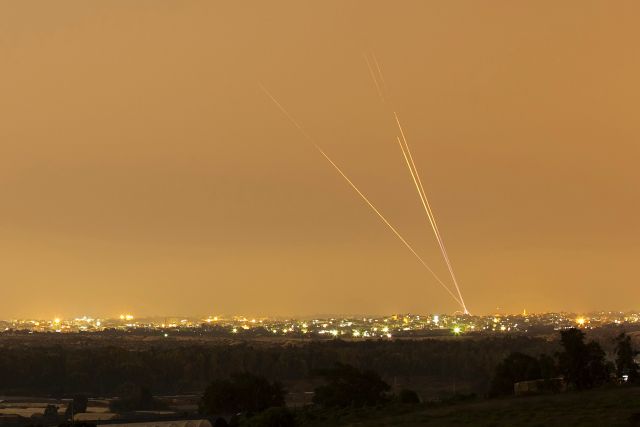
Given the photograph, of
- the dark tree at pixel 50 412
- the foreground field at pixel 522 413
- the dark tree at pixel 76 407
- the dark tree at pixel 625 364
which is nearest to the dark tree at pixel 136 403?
the dark tree at pixel 76 407

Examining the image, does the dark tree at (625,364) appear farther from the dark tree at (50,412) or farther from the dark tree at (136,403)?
the dark tree at (136,403)

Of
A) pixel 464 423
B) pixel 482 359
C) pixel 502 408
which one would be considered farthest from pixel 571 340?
pixel 482 359

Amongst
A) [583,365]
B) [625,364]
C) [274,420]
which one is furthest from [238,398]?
[625,364]

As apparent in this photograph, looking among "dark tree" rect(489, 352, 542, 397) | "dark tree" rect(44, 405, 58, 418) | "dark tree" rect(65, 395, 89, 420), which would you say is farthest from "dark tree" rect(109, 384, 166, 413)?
"dark tree" rect(489, 352, 542, 397)

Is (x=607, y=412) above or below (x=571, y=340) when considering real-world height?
below

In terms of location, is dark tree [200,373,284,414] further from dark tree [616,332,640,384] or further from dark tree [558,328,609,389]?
dark tree [616,332,640,384]

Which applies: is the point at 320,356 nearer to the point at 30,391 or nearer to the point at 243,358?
the point at 243,358

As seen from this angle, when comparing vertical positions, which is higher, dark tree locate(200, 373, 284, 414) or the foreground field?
dark tree locate(200, 373, 284, 414)
